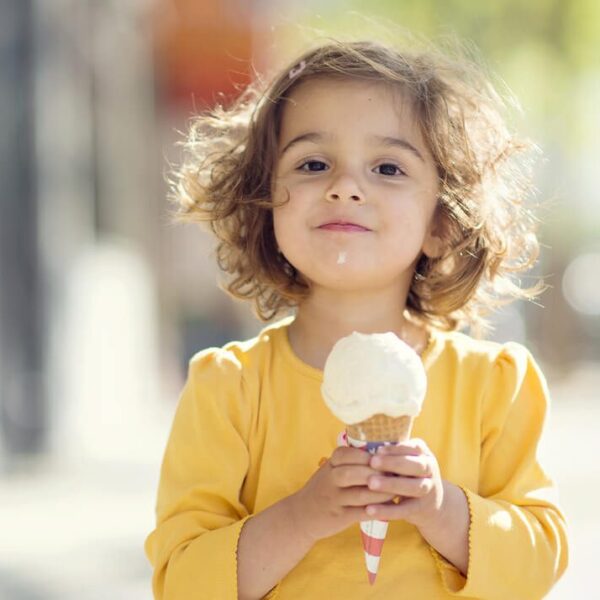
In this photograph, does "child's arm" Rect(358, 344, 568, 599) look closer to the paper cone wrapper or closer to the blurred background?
the paper cone wrapper

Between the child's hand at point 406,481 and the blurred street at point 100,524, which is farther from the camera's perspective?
the blurred street at point 100,524

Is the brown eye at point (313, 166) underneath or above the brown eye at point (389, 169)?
above

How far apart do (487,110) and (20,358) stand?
5.57 m

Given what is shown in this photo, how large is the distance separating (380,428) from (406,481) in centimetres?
10

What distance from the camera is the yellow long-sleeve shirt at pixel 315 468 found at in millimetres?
2297

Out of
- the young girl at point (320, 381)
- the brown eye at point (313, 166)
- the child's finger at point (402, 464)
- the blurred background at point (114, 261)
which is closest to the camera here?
the child's finger at point (402, 464)

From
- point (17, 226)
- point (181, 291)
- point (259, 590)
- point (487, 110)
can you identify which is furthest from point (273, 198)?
point (181, 291)

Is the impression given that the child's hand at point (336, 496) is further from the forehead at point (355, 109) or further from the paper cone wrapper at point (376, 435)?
the forehead at point (355, 109)

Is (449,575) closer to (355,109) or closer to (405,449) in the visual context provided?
(405,449)

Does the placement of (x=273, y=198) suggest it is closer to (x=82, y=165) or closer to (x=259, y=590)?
(x=259, y=590)

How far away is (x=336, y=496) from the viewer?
2.09m

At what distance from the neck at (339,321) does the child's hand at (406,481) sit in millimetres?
444

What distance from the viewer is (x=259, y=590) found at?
226 cm

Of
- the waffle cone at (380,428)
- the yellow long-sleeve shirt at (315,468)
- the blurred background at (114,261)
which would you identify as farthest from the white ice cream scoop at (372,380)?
the blurred background at (114,261)
